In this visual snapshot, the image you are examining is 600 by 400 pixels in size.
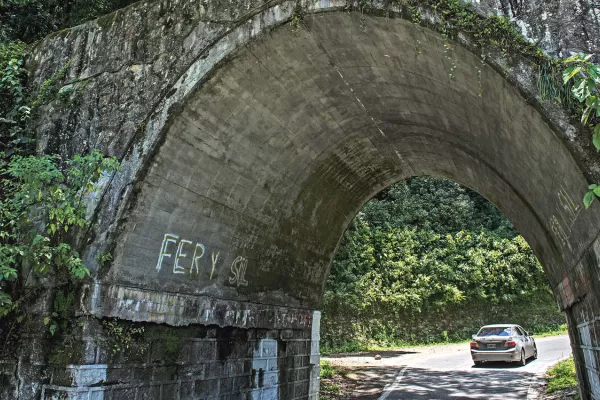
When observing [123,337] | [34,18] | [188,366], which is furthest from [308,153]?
[34,18]

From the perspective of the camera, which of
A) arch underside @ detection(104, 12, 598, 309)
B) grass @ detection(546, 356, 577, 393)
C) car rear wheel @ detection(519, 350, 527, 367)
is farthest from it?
car rear wheel @ detection(519, 350, 527, 367)

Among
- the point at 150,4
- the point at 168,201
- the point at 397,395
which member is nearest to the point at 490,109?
the point at 168,201

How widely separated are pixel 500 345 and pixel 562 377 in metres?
2.92

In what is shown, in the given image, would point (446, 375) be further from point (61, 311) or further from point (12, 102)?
point (12, 102)

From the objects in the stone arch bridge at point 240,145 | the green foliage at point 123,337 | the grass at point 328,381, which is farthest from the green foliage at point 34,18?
the grass at point 328,381

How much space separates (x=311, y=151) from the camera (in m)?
7.91

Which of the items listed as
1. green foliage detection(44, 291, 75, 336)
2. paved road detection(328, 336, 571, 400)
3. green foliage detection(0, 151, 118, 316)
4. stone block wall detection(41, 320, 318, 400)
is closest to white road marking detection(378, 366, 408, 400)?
paved road detection(328, 336, 571, 400)

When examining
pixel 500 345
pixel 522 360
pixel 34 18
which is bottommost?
pixel 522 360

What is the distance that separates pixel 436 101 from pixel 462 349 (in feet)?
49.7

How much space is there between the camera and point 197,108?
5.95 meters

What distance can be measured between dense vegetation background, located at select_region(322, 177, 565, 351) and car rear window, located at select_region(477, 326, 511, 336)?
5.58 m

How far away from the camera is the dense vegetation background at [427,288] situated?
20.0 meters

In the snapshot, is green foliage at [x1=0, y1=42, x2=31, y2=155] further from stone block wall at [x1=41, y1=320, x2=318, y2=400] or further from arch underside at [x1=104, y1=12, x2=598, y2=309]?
stone block wall at [x1=41, y1=320, x2=318, y2=400]

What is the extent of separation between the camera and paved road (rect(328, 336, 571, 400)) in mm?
11219
